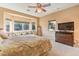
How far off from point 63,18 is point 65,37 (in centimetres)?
54

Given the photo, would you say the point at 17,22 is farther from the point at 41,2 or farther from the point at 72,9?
the point at 72,9

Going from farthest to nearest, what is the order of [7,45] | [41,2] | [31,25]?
1. [31,25]
2. [41,2]
3. [7,45]

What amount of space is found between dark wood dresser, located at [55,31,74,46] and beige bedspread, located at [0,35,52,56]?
386 mm

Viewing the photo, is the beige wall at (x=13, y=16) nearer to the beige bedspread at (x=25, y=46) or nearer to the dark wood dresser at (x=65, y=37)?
the beige bedspread at (x=25, y=46)

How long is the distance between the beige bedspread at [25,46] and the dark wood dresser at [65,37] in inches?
15.2

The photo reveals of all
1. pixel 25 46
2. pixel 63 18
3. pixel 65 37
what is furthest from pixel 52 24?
pixel 25 46

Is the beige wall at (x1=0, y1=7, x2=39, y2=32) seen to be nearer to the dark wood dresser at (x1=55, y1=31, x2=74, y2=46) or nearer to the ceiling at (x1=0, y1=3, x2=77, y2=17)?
the ceiling at (x1=0, y1=3, x2=77, y2=17)

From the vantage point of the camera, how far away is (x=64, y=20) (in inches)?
111

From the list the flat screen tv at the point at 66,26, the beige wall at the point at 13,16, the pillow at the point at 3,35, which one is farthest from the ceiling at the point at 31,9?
the pillow at the point at 3,35

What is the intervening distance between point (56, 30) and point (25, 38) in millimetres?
886

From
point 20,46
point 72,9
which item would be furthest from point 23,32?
point 72,9

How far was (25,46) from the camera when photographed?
2.21 metres

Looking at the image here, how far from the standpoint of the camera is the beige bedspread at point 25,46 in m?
2.04

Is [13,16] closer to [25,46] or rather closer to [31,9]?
[31,9]
